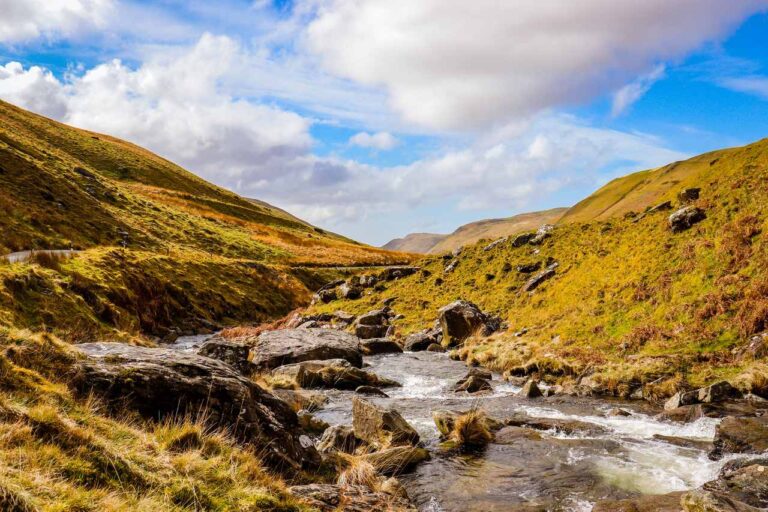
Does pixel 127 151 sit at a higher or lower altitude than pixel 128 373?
higher

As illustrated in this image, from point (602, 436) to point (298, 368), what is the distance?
56.2 ft

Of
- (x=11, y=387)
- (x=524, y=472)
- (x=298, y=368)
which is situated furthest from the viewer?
(x=298, y=368)

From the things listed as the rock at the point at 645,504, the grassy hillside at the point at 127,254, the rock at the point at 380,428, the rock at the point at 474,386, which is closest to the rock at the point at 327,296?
the grassy hillside at the point at 127,254

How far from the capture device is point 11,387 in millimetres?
8477

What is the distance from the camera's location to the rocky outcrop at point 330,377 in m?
27.0

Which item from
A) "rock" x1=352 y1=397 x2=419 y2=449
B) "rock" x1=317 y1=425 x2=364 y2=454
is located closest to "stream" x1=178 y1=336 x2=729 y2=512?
"rock" x1=352 y1=397 x2=419 y2=449

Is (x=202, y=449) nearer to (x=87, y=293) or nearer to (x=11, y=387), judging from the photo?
(x=11, y=387)

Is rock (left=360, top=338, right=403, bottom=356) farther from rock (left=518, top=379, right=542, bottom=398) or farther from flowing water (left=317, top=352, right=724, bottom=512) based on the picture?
flowing water (left=317, top=352, right=724, bottom=512)

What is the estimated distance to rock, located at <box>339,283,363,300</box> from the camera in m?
65.6

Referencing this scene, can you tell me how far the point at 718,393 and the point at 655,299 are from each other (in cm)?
1052

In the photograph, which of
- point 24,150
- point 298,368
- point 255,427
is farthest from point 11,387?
point 24,150

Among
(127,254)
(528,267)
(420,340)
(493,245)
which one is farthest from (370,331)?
(127,254)

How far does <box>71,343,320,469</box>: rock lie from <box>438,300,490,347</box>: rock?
29.5 meters

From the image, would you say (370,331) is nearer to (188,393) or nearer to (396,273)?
(396,273)
